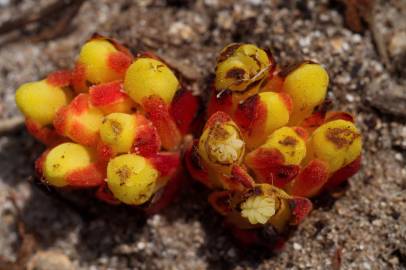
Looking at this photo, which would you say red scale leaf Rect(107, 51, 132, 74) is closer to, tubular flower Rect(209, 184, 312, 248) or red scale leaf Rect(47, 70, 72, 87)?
red scale leaf Rect(47, 70, 72, 87)

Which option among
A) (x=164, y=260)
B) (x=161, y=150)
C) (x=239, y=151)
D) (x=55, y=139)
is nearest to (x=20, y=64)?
(x=55, y=139)

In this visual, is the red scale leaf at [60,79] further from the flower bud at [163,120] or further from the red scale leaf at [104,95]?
the flower bud at [163,120]

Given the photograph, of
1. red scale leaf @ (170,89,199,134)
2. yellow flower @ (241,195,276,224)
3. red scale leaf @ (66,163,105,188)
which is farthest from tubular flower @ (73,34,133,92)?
yellow flower @ (241,195,276,224)

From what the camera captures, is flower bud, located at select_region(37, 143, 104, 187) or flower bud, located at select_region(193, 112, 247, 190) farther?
flower bud, located at select_region(37, 143, 104, 187)

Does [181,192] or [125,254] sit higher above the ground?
[181,192]

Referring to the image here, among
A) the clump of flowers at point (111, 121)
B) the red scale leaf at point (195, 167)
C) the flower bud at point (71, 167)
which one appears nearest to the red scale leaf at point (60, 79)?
the clump of flowers at point (111, 121)

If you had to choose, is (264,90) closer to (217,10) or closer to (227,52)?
(227,52)

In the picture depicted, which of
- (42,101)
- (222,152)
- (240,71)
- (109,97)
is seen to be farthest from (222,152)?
(42,101)

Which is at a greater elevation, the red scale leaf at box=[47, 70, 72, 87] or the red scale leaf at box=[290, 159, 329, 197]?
the red scale leaf at box=[47, 70, 72, 87]
